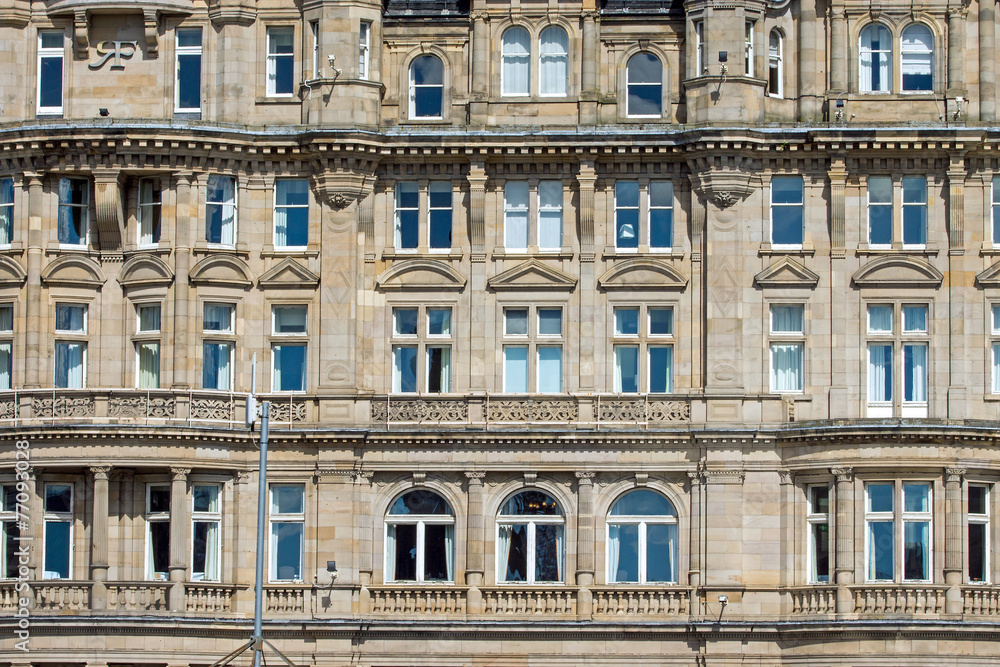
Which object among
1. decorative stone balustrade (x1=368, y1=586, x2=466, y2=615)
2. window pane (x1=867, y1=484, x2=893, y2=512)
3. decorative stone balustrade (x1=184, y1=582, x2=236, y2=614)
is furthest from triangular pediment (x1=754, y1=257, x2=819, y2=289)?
decorative stone balustrade (x1=184, y1=582, x2=236, y2=614)

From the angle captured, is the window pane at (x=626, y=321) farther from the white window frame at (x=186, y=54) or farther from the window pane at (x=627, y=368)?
the white window frame at (x=186, y=54)

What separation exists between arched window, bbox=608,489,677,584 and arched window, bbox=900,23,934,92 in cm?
1374

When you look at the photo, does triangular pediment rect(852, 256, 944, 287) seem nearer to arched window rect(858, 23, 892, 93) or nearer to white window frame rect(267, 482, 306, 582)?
arched window rect(858, 23, 892, 93)

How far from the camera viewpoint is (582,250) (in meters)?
66.9

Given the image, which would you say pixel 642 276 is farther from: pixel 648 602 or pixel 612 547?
pixel 648 602

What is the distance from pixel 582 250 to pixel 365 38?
865cm

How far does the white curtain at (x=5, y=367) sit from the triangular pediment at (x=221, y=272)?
566 cm

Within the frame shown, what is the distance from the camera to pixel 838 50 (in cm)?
6706

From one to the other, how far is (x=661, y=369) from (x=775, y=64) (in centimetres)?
932

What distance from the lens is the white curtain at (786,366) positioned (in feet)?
218

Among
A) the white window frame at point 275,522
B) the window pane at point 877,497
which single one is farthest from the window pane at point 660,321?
the white window frame at point 275,522

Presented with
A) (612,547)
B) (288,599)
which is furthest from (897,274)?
(288,599)

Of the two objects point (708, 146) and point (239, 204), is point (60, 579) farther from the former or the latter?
point (708, 146)

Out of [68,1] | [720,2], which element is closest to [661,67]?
[720,2]
